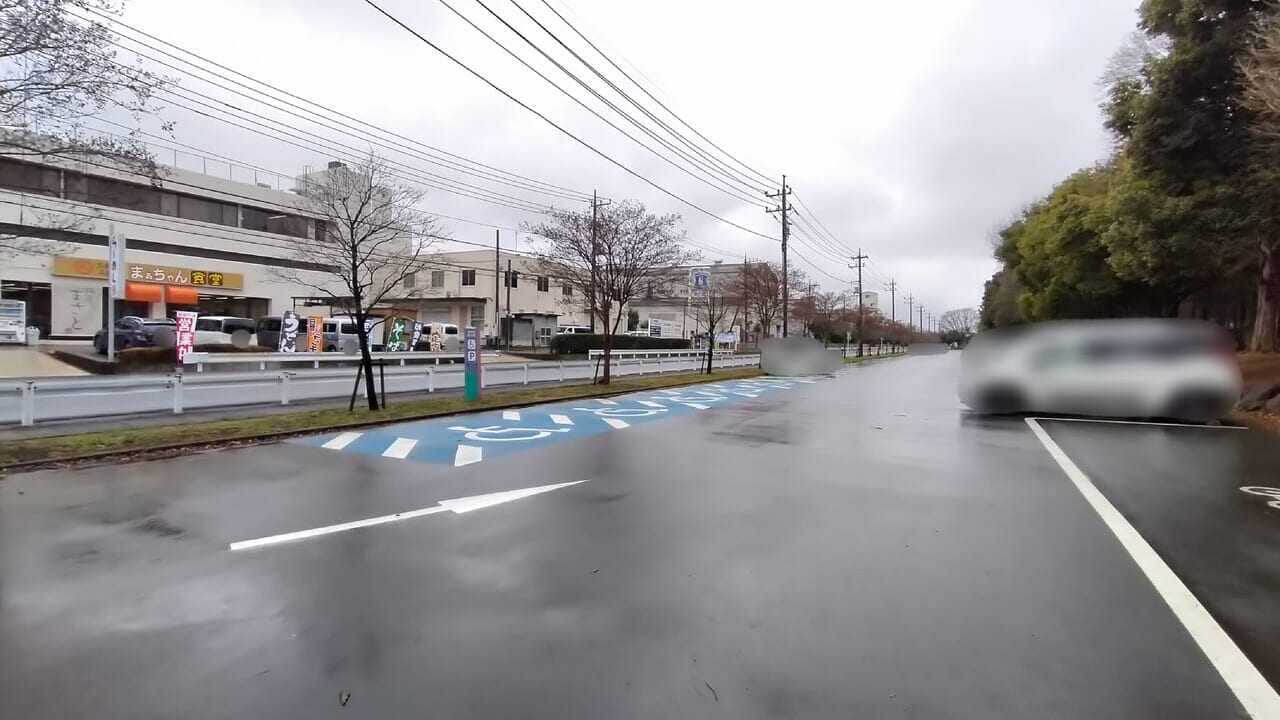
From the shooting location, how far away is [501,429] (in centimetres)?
1063

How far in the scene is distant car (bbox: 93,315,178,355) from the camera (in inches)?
922

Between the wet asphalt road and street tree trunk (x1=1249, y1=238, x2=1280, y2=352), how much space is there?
54.1 feet

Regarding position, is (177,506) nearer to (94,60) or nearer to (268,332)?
(94,60)

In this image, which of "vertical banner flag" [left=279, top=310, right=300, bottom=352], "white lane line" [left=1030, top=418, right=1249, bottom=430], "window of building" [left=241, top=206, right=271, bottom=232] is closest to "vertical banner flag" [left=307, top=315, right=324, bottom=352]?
"vertical banner flag" [left=279, top=310, right=300, bottom=352]

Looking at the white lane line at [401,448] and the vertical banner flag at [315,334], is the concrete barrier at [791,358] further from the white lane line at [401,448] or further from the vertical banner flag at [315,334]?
the white lane line at [401,448]

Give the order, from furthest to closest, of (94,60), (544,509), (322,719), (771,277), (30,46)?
1. (771,277)
2. (94,60)
3. (30,46)
4. (544,509)
5. (322,719)

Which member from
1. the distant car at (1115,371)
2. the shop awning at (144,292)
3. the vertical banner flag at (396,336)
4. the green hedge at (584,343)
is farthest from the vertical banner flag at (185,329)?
the distant car at (1115,371)

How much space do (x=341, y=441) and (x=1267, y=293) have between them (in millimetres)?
26650

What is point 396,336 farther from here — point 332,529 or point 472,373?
point 332,529

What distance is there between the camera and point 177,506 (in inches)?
229

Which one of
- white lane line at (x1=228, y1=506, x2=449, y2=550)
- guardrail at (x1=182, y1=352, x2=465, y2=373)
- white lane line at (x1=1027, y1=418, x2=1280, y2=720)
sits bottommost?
white lane line at (x1=228, y1=506, x2=449, y2=550)

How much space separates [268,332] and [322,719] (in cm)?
3294

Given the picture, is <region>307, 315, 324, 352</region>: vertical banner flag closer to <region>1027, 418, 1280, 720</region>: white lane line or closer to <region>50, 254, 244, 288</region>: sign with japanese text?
<region>50, 254, 244, 288</region>: sign with japanese text

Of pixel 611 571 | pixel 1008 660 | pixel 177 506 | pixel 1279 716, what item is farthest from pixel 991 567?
pixel 177 506
